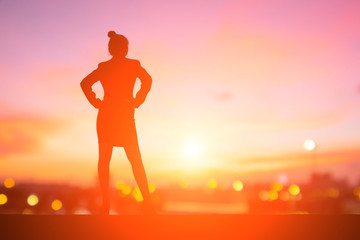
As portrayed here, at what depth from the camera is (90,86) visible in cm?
746

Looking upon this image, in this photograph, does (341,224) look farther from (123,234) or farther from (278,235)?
(123,234)

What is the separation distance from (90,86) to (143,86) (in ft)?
3.30

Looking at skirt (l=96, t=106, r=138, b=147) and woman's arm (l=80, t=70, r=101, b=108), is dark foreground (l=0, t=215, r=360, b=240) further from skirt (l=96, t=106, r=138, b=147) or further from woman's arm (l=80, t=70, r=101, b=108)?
woman's arm (l=80, t=70, r=101, b=108)

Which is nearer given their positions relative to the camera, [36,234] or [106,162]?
[36,234]

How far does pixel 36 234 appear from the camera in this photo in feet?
17.9

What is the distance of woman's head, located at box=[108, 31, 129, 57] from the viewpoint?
7.48 meters

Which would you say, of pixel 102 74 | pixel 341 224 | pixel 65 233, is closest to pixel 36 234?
pixel 65 233

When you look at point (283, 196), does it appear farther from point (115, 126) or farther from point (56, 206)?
point (115, 126)

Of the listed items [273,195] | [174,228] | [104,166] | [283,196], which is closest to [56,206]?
[273,195]

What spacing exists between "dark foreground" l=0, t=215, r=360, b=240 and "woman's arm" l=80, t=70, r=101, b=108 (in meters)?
2.12

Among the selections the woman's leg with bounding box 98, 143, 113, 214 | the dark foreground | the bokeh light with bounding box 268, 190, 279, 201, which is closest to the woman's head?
the woman's leg with bounding box 98, 143, 113, 214

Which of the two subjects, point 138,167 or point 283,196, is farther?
point 283,196

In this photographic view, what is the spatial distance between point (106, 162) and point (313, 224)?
3789mm

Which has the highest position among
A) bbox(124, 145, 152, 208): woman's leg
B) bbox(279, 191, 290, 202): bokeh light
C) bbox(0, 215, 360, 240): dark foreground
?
bbox(279, 191, 290, 202): bokeh light
